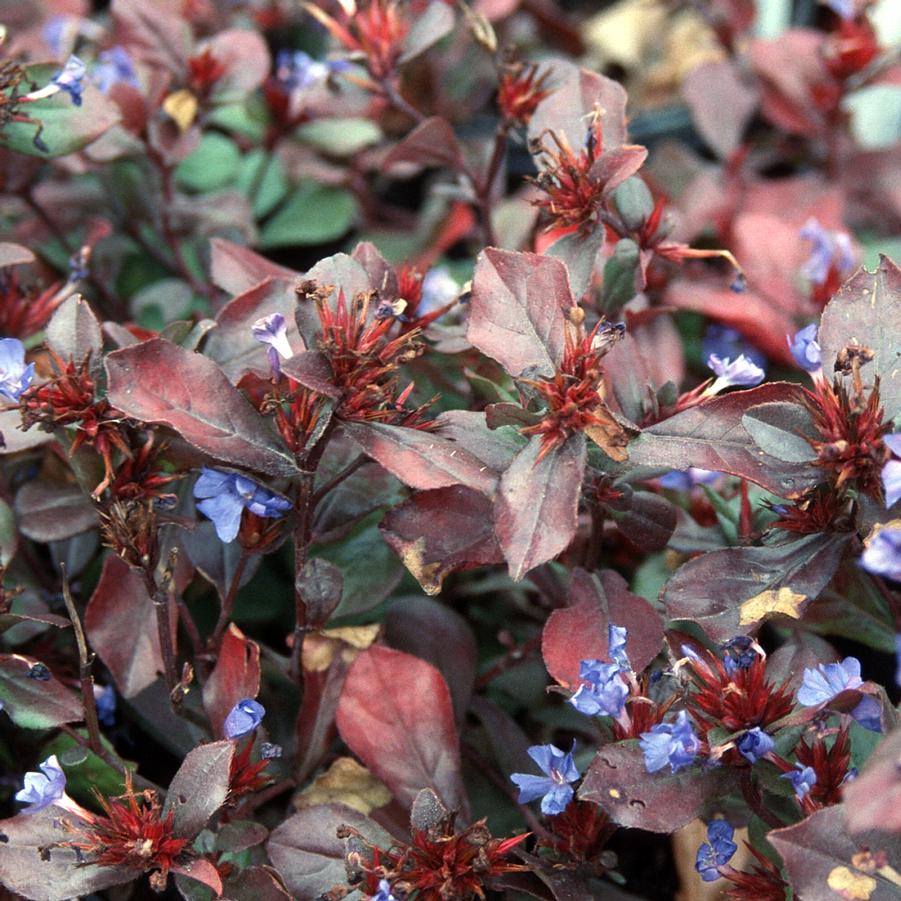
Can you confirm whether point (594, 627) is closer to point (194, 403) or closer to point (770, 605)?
point (770, 605)

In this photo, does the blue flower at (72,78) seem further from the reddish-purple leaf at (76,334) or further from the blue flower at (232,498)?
the blue flower at (232,498)

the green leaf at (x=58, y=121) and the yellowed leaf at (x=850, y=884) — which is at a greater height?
the green leaf at (x=58, y=121)

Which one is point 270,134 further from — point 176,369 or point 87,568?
point 176,369

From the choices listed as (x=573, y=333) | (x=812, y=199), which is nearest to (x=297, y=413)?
(x=573, y=333)

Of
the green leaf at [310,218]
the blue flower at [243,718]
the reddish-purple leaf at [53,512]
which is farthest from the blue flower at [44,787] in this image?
the green leaf at [310,218]

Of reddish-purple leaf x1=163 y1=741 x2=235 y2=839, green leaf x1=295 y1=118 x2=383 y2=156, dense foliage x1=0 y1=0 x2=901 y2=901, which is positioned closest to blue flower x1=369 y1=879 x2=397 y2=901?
dense foliage x1=0 y1=0 x2=901 y2=901

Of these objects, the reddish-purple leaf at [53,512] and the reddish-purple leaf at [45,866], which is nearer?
the reddish-purple leaf at [45,866]

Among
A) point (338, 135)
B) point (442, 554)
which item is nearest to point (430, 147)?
point (338, 135)
